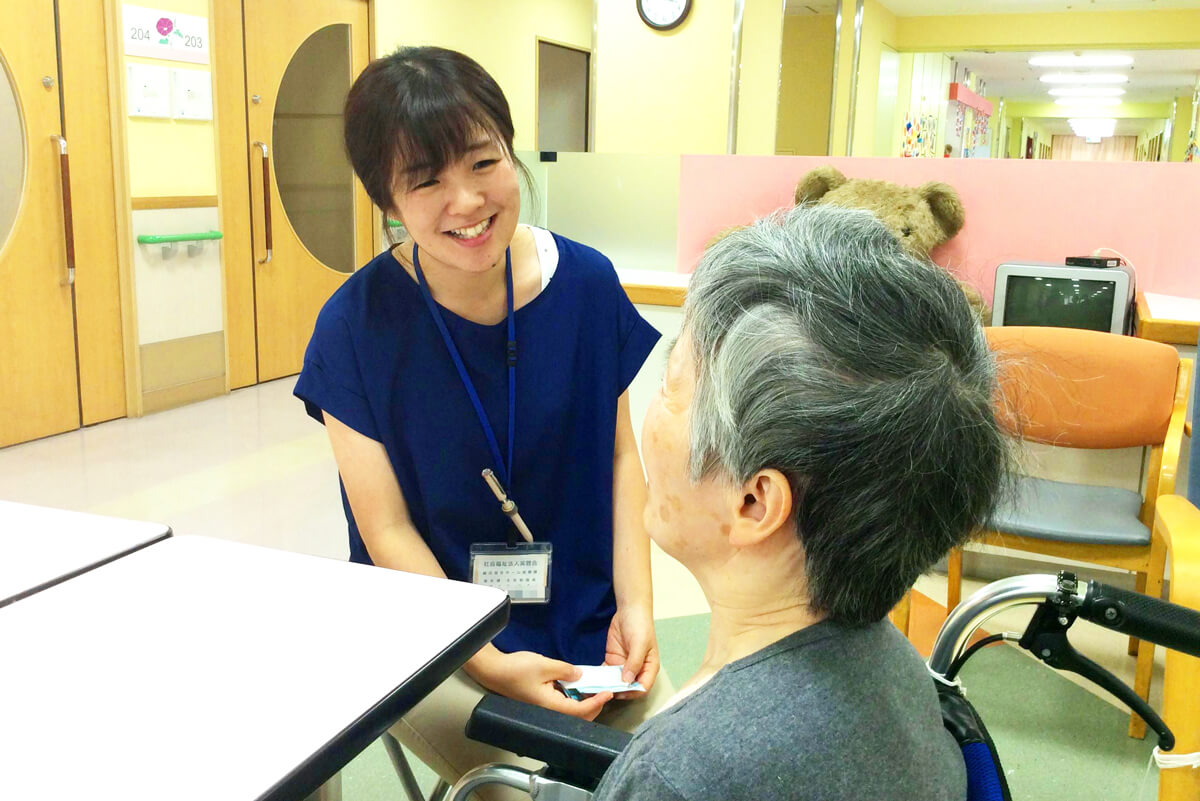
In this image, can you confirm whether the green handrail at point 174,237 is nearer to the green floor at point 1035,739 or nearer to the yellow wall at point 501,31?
the yellow wall at point 501,31

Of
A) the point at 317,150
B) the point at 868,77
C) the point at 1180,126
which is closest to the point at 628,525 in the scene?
the point at 317,150

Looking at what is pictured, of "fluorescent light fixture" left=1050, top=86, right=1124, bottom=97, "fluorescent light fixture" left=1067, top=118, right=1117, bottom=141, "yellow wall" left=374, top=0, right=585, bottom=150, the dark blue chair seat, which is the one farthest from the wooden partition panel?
"fluorescent light fixture" left=1067, top=118, right=1117, bottom=141

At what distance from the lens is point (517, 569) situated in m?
1.45

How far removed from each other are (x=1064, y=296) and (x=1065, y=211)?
564 millimetres

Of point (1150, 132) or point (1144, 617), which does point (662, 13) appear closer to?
point (1144, 617)

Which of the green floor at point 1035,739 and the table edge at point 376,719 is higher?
the table edge at point 376,719

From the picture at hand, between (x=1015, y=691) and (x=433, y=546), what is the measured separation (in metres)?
1.66

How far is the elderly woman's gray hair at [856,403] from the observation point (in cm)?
70

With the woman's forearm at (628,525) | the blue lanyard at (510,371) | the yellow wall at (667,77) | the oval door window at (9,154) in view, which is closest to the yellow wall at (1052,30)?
the yellow wall at (667,77)

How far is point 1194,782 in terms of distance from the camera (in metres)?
1.41

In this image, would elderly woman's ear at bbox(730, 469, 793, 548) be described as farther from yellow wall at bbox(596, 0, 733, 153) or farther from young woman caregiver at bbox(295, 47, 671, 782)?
yellow wall at bbox(596, 0, 733, 153)

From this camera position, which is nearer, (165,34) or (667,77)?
(165,34)

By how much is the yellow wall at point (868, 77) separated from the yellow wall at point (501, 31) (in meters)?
2.49

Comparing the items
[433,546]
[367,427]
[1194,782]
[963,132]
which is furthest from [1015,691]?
[963,132]
